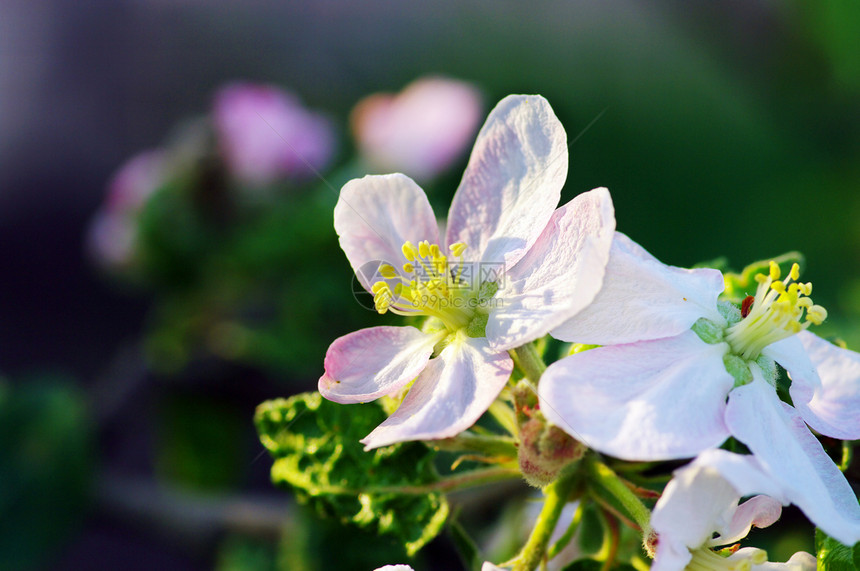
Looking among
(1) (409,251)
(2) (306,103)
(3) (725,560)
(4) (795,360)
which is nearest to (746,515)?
(3) (725,560)

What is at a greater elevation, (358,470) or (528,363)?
(528,363)

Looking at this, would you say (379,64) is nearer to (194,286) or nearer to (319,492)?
(194,286)

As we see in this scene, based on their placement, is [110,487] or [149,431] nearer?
[110,487]

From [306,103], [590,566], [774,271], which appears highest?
[774,271]

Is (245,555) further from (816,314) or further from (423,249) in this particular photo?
(816,314)

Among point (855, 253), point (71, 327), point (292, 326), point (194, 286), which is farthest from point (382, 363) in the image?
point (71, 327)
